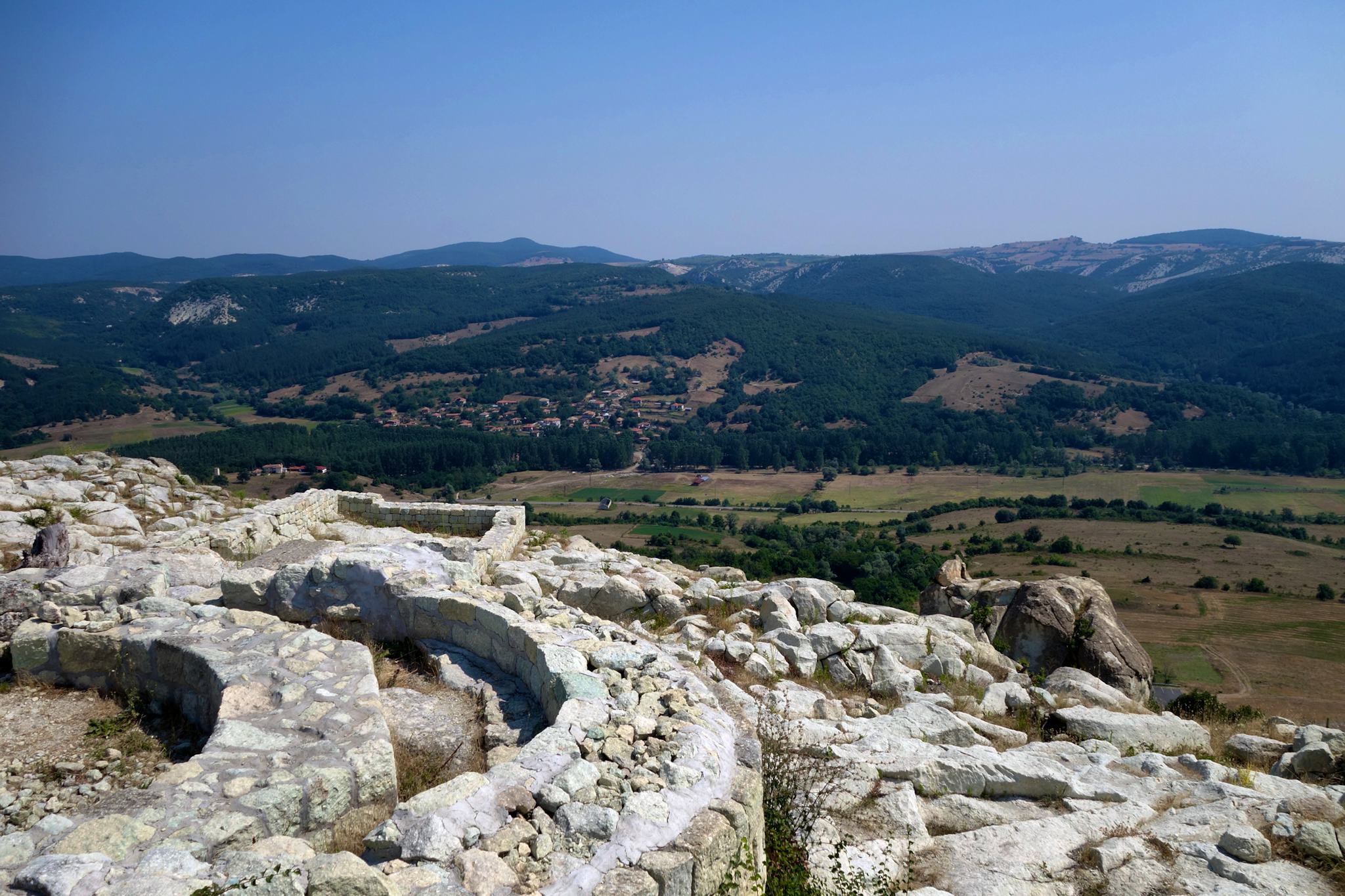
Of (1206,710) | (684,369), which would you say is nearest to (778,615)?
(1206,710)

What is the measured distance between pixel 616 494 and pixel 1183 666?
5216cm

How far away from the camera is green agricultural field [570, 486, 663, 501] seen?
70938 millimetres

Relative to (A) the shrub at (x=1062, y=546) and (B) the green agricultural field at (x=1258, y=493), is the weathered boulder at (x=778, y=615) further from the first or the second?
(B) the green agricultural field at (x=1258, y=493)

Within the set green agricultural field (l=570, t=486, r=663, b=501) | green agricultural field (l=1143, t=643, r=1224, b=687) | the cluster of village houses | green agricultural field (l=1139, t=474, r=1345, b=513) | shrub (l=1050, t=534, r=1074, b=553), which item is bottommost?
green agricultural field (l=1139, t=474, r=1345, b=513)

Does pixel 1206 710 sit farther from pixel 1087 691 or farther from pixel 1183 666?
pixel 1183 666

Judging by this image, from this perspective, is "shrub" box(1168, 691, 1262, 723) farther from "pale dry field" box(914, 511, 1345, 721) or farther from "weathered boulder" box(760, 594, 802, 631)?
"weathered boulder" box(760, 594, 802, 631)

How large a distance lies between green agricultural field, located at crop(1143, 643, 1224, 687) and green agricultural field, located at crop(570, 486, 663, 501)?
47.1 meters

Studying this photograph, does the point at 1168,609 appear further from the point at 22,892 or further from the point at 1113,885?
the point at 22,892

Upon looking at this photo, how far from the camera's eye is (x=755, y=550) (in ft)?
161

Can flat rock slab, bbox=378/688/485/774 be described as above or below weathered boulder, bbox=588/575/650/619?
above

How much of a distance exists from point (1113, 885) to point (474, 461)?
74.5m

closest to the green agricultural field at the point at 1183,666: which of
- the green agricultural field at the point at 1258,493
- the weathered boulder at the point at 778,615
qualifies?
the weathered boulder at the point at 778,615

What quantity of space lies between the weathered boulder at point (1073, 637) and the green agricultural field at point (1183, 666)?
10262 mm

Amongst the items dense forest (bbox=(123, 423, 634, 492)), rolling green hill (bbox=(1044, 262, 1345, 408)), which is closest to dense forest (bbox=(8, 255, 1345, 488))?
dense forest (bbox=(123, 423, 634, 492))
